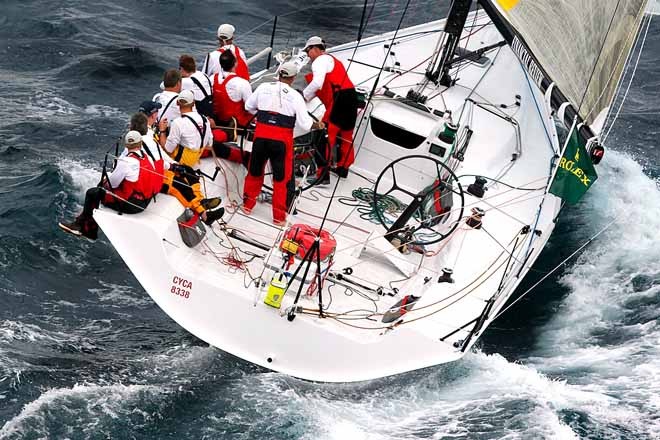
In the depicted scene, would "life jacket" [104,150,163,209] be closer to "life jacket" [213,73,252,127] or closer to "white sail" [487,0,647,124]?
"life jacket" [213,73,252,127]

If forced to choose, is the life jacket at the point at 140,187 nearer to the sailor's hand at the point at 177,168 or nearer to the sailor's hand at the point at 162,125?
the sailor's hand at the point at 177,168

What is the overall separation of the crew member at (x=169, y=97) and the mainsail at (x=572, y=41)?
9.66 ft

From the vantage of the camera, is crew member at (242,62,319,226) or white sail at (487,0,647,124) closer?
crew member at (242,62,319,226)

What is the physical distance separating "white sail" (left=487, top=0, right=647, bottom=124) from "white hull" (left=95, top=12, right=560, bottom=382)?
2.75ft

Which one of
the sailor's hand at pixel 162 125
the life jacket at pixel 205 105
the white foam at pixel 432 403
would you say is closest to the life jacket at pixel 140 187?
the sailor's hand at pixel 162 125

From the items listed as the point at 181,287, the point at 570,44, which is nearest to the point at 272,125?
Answer: the point at 181,287

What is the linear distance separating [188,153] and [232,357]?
1.84 metres

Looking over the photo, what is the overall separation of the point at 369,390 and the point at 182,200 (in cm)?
217

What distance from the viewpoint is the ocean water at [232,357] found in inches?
280

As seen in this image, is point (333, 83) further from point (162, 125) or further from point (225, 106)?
point (162, 125)

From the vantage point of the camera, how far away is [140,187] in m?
7.71

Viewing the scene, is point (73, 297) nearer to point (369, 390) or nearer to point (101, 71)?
point (369, 390)

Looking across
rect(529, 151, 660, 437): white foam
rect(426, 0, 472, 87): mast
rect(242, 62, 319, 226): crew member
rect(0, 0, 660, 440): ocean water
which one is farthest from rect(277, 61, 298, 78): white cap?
rect(529, 151, 660, 437): white foam

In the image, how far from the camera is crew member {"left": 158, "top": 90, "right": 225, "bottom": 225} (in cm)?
799
